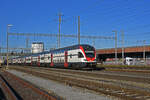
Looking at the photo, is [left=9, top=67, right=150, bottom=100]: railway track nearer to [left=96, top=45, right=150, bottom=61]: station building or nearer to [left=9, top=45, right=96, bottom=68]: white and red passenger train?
[left=9, top=45, right=96, bottom=68]: white and red passenger train

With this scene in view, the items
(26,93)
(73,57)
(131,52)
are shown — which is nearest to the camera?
(26,93)

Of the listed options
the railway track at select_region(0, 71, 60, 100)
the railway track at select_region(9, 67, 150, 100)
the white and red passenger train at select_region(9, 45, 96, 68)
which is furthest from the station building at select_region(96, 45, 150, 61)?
the railway track at select_region(0, 71, 60, 100)

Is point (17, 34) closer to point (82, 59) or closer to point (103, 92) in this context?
point (82, 59)

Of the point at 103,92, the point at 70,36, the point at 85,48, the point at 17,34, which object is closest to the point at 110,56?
the point at 70,36

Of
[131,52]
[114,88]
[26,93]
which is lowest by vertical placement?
[26,93]

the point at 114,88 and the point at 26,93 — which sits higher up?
the point at 114,88

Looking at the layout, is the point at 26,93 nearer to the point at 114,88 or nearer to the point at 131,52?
the point at 114,88

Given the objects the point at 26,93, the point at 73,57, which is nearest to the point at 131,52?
the point at 73,57

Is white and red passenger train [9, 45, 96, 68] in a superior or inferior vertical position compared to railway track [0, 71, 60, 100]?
superior

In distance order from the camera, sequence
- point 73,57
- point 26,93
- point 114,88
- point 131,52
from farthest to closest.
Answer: point 131,52 → point 73,57 → point 114,88 → point 26,93

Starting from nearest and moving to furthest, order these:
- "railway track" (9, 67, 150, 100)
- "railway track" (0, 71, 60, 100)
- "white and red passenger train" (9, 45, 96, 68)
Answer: "railway track" (9, 67, 150, 100) < "railway track" (0, 71, 60, 100) < "white and red passenger train" (9, 45, 96, 68)

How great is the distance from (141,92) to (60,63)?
29.2m

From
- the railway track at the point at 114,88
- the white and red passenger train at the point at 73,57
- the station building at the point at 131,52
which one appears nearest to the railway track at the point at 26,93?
the railway track at the point at 114,88

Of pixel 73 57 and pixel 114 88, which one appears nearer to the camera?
pixel 114 88
